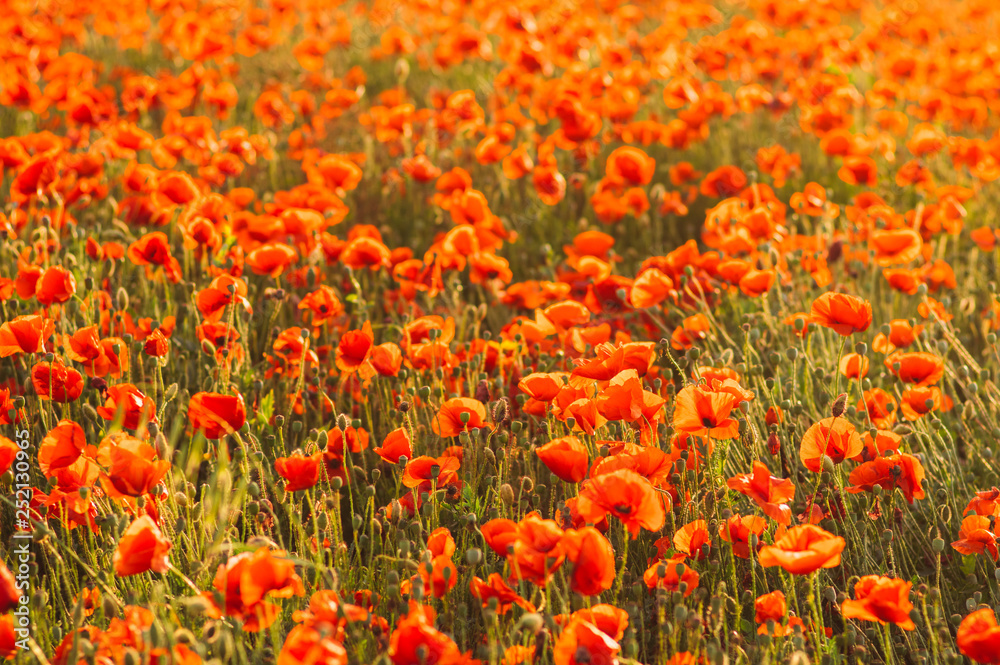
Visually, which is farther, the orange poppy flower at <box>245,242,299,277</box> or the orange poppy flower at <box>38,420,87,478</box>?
the orange poppy flower at <box>245,242,299,277</box>

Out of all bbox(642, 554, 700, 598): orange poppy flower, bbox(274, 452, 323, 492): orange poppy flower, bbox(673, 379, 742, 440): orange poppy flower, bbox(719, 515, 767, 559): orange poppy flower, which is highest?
bbox(673, 379, 742, 440): orange poppy flower

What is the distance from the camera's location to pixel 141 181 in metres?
3.40

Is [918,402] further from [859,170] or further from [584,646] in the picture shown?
[859,170]

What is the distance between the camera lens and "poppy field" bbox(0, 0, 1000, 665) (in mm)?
1720

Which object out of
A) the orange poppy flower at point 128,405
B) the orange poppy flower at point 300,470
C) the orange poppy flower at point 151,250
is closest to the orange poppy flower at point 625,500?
the orange poppy flower at point 300,470

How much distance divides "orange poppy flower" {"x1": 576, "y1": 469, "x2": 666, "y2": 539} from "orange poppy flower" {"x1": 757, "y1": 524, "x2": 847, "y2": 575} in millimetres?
208

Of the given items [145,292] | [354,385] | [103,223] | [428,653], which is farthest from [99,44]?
[428,653]

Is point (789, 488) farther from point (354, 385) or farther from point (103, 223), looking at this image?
point (103, 223)

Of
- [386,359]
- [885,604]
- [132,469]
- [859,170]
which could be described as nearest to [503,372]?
[386,359]

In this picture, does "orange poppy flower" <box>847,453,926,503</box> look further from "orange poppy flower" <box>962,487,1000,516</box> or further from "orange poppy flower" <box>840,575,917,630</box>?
"orange poppy flower" <box>840,575,917,630</box>

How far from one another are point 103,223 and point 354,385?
1.78 meters

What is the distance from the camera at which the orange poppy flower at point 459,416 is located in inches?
86.1

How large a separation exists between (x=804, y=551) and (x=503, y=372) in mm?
1270

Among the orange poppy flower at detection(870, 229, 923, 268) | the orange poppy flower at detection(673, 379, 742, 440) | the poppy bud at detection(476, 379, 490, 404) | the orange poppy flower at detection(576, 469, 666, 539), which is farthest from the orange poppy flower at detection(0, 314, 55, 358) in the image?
the orange poppy flower at detection(870, 229, 923, 268)
